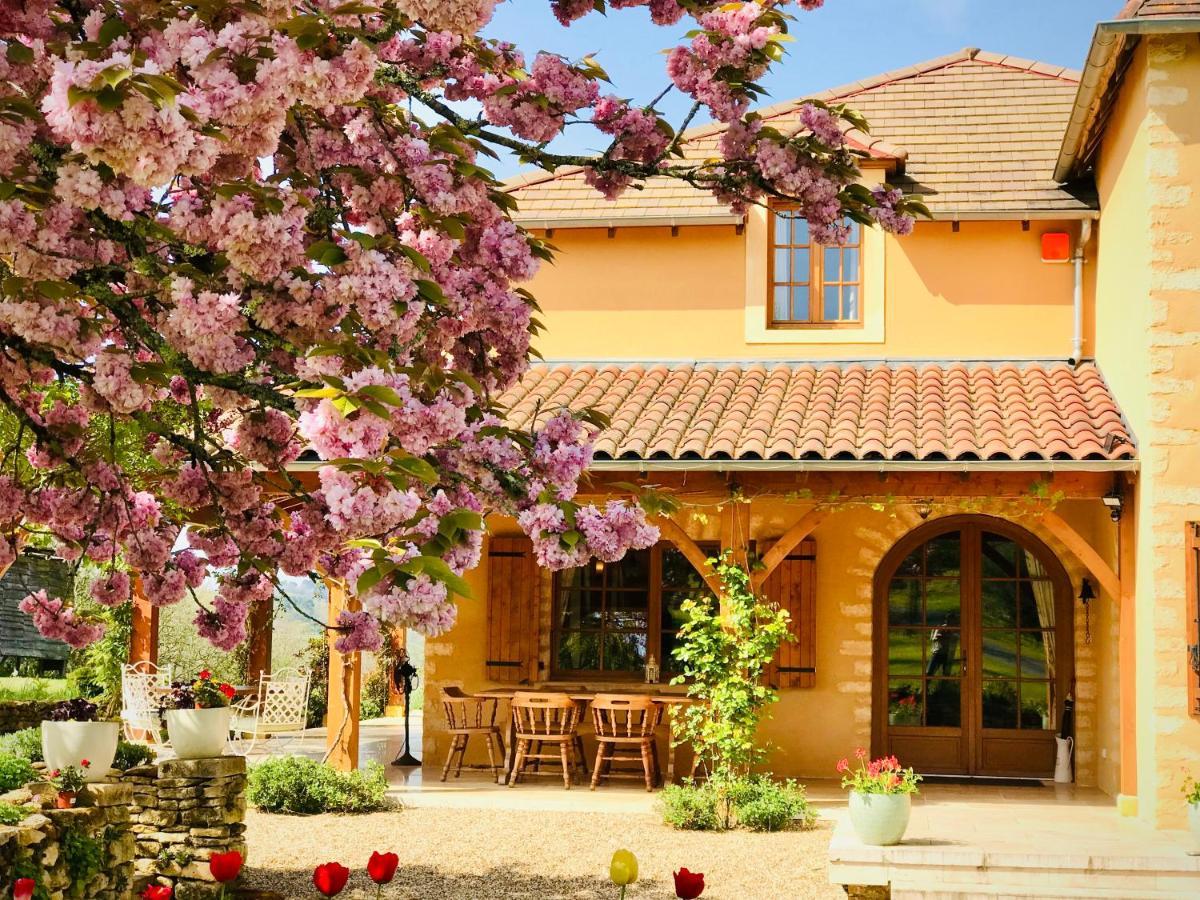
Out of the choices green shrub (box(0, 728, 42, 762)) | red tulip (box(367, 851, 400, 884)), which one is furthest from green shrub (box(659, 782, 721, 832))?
red tulip (box(367, 851, 400, 884))

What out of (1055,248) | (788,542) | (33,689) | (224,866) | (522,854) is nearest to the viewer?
(224,866)

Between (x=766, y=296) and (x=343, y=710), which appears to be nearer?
(x=343, y=710)

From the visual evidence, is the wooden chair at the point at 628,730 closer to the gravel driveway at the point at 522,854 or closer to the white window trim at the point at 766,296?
the gravel driveway at the point at 522,854

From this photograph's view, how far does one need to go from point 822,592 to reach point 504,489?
29.4ft

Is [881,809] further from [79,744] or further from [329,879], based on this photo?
[329,879]

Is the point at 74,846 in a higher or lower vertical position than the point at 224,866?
lower

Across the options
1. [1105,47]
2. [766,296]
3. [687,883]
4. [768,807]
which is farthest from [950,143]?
[687,883]

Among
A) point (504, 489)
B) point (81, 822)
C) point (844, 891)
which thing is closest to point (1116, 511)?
point (844, 891)

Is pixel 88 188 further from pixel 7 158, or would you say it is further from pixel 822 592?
pixel 822 592

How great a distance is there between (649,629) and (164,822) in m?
5.52

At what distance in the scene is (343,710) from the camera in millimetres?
11180

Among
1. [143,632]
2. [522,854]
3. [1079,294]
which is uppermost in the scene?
[1079,294]

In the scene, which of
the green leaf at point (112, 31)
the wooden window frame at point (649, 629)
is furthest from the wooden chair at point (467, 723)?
the green leaf at point (112, 31)

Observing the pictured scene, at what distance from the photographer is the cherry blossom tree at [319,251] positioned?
288cm
